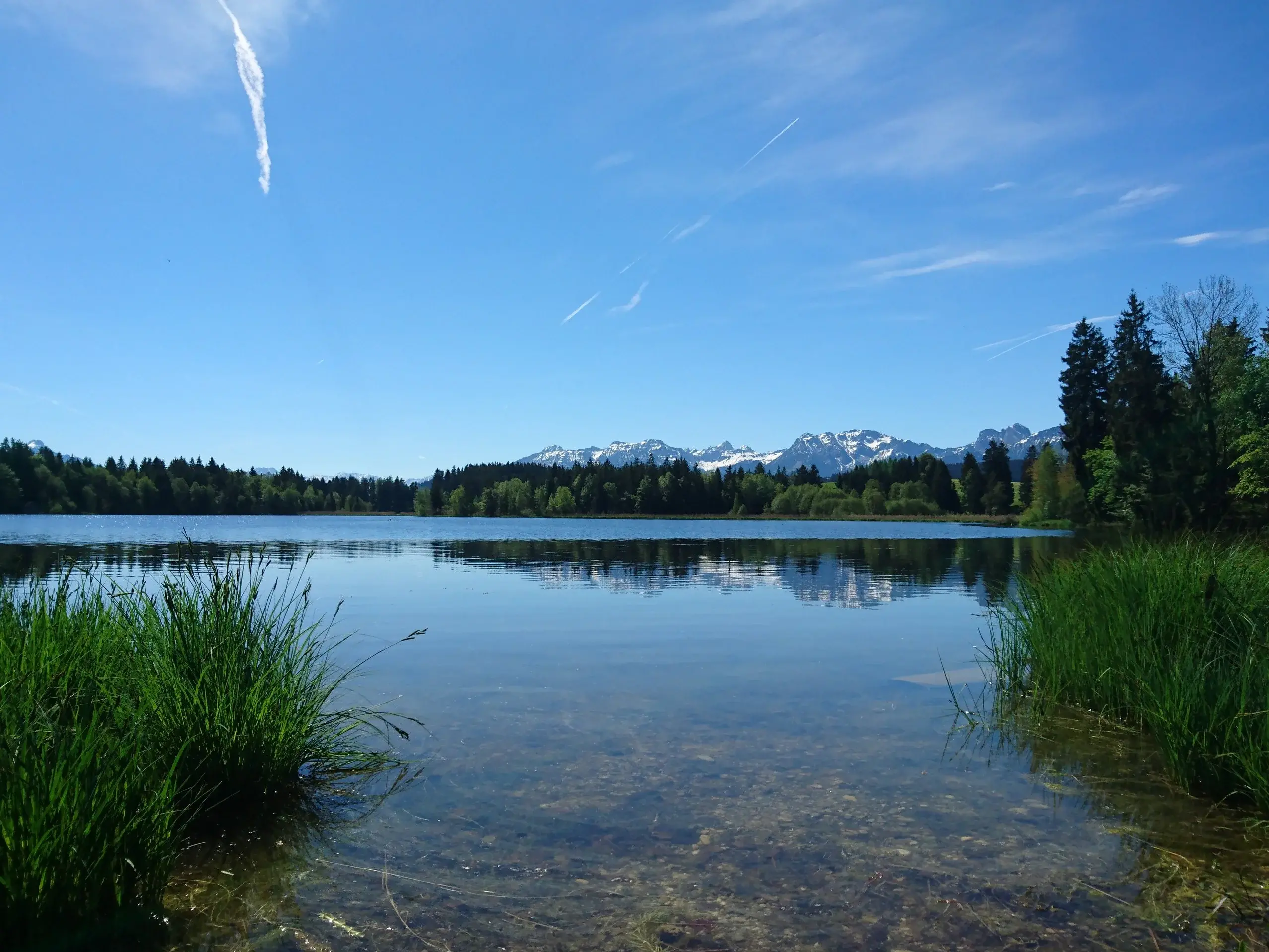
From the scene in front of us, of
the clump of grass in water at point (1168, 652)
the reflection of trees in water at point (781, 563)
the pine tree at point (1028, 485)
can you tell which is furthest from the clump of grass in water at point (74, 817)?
the pine tree at point (1028, 485)

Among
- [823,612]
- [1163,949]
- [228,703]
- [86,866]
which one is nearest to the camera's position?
[86,866]

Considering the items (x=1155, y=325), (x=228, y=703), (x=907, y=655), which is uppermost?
(x=1155, y=325)

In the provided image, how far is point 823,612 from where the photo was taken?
86.4 feet

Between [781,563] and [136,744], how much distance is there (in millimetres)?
44997

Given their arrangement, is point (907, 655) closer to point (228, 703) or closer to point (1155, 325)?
point (228, 703)

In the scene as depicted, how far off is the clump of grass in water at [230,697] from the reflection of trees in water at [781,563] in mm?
16481

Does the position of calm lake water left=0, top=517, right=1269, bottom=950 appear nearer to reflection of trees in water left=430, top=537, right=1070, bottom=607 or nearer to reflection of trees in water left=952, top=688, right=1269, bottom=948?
reflection of trees in water left=952, top=688, right=1269, bottom=948

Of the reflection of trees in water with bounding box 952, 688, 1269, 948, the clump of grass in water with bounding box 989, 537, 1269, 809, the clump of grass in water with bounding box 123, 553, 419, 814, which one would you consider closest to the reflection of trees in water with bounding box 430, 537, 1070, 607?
the clump of grass in water with bounding box 989, 537, 1269, 809

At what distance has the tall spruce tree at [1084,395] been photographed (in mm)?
104750

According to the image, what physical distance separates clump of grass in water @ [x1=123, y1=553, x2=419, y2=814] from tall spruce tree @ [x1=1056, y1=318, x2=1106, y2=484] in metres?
108

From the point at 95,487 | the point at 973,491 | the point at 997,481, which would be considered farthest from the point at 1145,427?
the point at 95,487

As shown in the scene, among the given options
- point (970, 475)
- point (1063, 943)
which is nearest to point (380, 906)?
point (1063, 943)

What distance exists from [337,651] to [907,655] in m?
12.2

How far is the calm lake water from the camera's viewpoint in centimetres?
622
